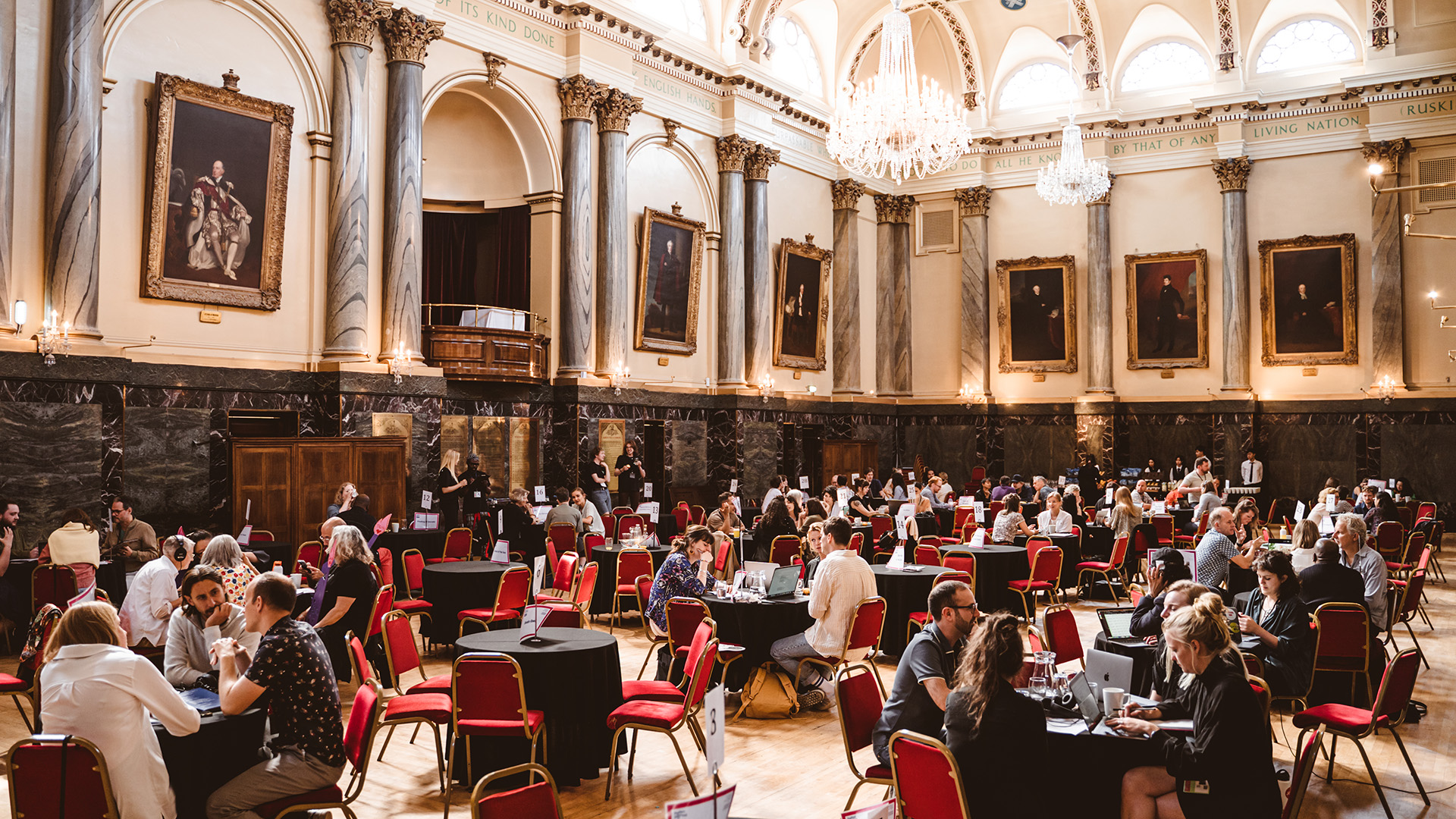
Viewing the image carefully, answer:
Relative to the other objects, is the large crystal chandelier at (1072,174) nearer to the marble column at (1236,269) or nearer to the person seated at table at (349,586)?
the marble column at (1236,269)

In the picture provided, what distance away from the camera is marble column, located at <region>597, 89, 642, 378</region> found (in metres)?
15.9

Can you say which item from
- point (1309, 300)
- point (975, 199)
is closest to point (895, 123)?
point (975, 199)

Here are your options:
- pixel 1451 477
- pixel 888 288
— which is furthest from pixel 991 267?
pixel 1451 477

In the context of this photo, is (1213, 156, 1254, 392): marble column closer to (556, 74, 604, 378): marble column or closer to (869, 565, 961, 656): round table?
(556, 74, 604, 378): marble column

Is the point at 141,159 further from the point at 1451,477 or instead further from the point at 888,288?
the point at 1451,477

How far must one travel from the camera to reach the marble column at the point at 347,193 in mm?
12578

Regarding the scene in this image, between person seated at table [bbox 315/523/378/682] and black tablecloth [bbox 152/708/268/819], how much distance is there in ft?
8.66

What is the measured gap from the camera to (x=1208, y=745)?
12.5ft

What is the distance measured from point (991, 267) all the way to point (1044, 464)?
14.7 feet

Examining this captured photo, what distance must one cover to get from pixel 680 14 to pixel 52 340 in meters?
11.6

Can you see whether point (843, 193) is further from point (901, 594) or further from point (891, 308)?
point (901, 594)

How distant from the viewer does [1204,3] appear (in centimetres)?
2036

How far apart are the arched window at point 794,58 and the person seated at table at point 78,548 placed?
48.4 ft

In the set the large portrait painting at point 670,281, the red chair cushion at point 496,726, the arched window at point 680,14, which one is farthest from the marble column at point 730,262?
the red chair cushion at point 496,726
